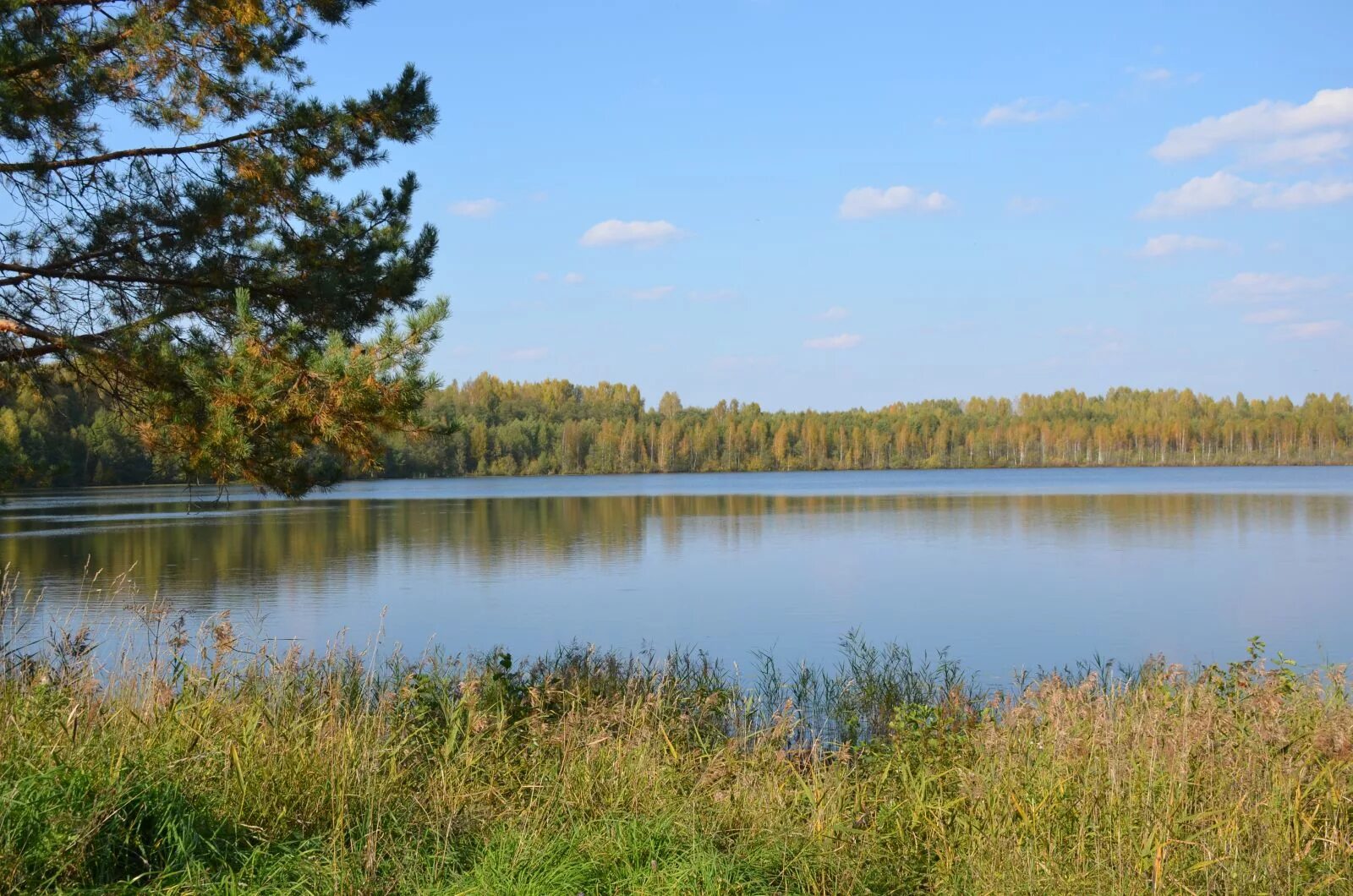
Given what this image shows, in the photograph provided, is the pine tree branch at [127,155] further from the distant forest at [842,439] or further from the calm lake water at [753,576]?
the distant forest at [842,439]

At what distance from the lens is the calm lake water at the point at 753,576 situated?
16.0m

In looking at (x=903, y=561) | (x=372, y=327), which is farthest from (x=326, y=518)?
(x=372, y=327)

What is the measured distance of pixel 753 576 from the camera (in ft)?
75.8

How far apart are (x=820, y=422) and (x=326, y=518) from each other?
4478 inches

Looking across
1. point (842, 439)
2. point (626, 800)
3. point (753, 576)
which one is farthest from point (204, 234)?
point (842, 439)

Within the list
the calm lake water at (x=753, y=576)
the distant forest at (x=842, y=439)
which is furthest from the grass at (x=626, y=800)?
the distant forest at (x=842, y=439)

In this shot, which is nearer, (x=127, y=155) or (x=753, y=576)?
(x=127, y=155)

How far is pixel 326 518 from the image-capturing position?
43844 millimetres

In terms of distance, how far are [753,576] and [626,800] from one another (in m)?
18.1

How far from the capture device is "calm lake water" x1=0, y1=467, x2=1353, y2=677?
1598cm

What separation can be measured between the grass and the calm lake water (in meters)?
1.27

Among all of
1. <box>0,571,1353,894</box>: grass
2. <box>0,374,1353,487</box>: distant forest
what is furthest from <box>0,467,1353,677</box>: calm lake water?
<box>0,374,1353,487</box>: distant forest

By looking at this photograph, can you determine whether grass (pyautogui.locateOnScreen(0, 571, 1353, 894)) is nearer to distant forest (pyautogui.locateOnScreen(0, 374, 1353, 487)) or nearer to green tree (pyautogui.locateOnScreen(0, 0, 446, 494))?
green tree (pyautogui.locateOnScreen(0, 0, 446, 494))

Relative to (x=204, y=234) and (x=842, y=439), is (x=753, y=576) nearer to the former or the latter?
(x=204, y=234)
